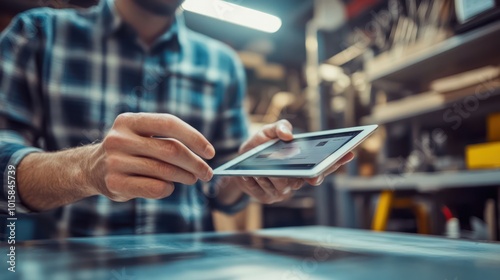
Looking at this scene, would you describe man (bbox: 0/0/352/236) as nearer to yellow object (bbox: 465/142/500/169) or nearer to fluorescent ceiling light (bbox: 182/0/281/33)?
fluorescent ceiling light (bbox: 182/0/281/33)

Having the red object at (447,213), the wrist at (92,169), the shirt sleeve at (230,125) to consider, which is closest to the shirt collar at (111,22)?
the shirt sleeve at (230,125)

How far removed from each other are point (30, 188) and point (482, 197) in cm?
185

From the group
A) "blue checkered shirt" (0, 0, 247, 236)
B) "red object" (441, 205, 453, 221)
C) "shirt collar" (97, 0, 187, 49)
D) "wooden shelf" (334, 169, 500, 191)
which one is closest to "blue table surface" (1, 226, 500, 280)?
"blue checkered shirt" (0, 0, 247, 236)

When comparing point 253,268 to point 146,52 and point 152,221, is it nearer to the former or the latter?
point 152,221

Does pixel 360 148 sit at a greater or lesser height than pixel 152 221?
greater

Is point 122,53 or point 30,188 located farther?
point 122,53

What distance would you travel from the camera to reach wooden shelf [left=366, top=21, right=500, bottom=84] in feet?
4.66

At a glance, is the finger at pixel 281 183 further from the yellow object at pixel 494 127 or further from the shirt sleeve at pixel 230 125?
the yellow object at pixel 494 127

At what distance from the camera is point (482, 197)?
1.65 m

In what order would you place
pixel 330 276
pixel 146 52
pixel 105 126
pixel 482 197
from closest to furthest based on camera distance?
pixel 330 276, pixel 105 126, pixel 146 52, pixel 482 197

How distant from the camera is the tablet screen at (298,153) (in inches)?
22.8

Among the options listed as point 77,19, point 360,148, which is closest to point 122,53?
point 77,19

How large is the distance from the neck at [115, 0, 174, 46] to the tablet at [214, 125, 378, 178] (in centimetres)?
81

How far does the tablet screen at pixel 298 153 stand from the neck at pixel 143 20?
827mm
